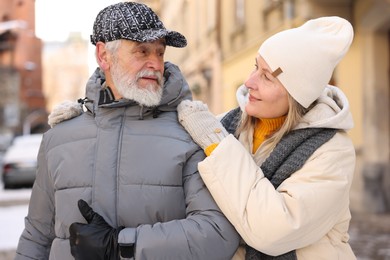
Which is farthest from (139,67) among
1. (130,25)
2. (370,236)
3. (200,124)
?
(370,236)

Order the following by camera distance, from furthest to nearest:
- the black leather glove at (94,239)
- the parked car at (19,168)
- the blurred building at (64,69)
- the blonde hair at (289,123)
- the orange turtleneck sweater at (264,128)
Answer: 1. the blurred building at (64,69)
2. the parked car at (19,168)
3. the orange turtleneck sweater at (264,128)
4. the blonde hair at (289,123)
5. the black leather glove at (94,239)

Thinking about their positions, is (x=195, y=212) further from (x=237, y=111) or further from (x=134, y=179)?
(x=237, y=111)

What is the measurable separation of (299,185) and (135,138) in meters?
0.58

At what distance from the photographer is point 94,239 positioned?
1.83 m

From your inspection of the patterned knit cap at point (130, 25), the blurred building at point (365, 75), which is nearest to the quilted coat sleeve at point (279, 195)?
the patterned knit cap at point (130, 25)

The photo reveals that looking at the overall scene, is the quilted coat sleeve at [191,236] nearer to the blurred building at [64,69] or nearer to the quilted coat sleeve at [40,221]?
the quilted coat sleeve at [40,221]

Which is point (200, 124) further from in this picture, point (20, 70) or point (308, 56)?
point (20, 70)

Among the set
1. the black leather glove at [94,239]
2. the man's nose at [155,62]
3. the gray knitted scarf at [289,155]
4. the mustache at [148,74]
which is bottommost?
the black leather glove at [94,239]

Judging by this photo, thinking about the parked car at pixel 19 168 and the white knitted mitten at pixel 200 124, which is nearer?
the white knitted mitten at pixel 200 124

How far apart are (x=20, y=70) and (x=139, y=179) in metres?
39.4

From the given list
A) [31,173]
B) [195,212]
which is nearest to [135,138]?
[195,212]

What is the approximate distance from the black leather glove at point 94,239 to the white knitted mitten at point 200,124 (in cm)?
41

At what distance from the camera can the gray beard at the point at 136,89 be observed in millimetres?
2049

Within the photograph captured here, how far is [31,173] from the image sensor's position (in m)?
14.8
